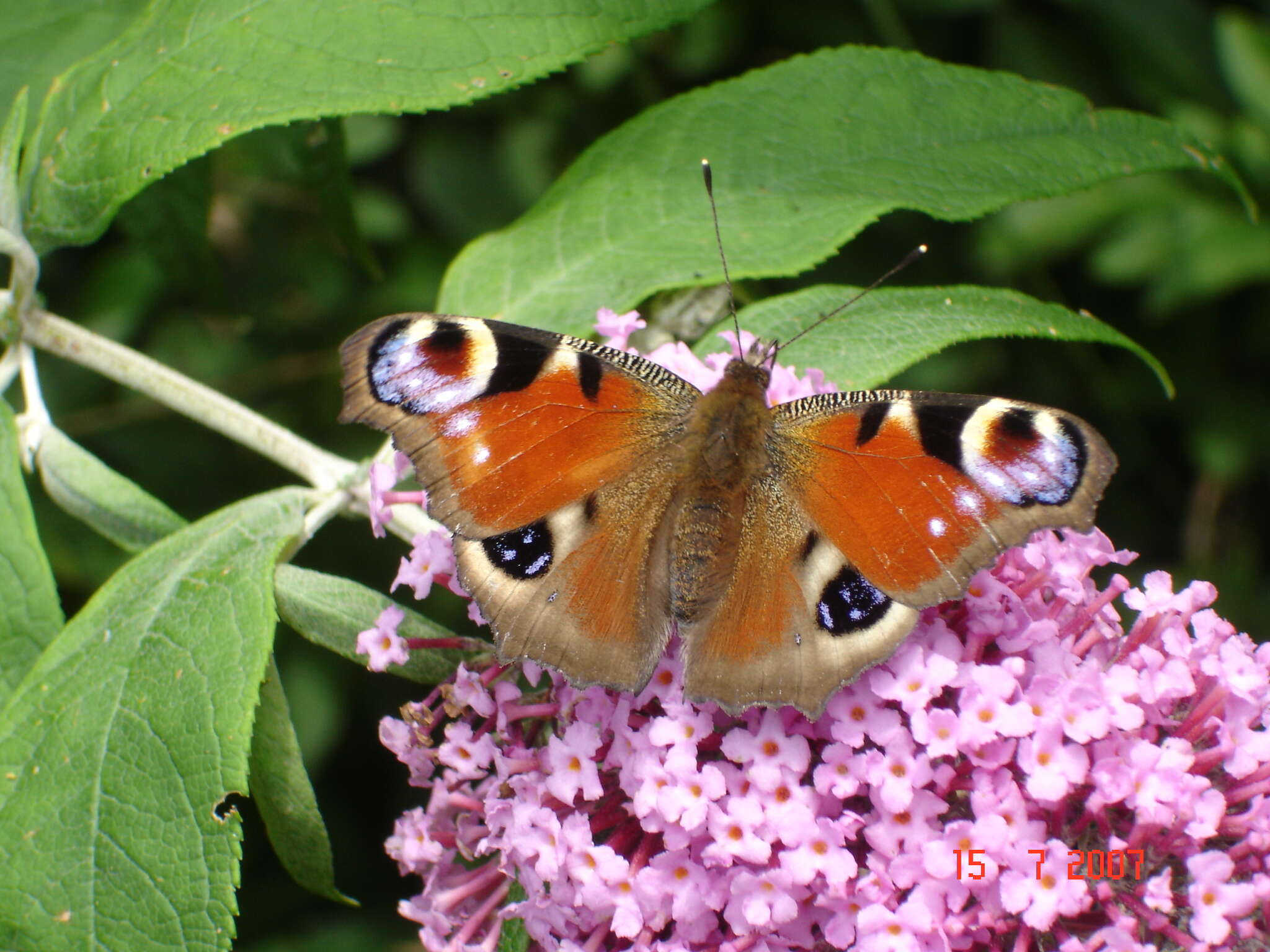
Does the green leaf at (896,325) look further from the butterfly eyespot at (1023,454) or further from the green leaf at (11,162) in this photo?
the green leaf at (11,162)

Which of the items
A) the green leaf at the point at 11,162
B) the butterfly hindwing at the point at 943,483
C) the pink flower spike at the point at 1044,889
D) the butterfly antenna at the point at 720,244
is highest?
the green leaf at the point at 11,162

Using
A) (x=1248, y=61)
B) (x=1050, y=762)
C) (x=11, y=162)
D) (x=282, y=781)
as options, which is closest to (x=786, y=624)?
(x=1050, y=762)

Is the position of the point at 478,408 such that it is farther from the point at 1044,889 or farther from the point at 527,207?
the point at 527,207

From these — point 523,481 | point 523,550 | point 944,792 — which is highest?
point 523,481

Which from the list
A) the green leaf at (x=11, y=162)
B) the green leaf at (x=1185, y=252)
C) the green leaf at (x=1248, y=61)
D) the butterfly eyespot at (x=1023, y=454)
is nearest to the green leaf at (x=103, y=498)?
the green leaf at (x=11, y=162)

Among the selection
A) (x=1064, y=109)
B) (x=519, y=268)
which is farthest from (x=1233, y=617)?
(x=519, y=268)

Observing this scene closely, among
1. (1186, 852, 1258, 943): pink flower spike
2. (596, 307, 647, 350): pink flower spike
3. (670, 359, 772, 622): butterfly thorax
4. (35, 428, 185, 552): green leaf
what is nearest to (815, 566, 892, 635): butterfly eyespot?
(670, 359, 772, 622): butterfly thorax
